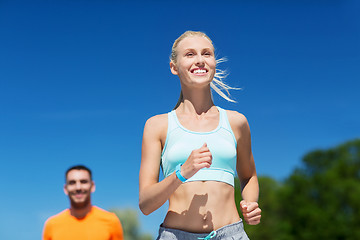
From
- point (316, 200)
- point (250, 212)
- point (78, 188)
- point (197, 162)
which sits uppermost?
point (316, 200)

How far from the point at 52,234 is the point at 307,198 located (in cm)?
3665

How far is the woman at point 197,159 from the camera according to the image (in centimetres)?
382

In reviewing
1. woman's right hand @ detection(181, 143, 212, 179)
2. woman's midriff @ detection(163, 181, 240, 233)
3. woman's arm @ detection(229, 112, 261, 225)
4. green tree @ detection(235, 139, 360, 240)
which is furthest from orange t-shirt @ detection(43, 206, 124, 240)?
green tree @ detection(235, 139, 360, 240)

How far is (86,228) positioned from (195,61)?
13.6 ft

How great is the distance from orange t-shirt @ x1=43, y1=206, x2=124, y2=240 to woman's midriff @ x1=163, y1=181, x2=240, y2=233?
3.60 metres

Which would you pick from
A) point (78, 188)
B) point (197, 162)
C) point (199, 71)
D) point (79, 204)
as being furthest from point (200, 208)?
Result: point (79, 204)

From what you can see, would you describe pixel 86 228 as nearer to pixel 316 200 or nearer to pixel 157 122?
pixel 157 122

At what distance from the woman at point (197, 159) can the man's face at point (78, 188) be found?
346 centimetres

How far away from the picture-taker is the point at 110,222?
289 inches

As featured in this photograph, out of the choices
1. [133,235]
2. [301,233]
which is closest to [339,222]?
[301,233]

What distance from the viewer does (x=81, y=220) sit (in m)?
7.41

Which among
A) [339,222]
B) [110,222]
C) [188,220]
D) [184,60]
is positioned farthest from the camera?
[339,222]

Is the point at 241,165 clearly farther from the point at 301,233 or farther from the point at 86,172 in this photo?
the point at 301,233

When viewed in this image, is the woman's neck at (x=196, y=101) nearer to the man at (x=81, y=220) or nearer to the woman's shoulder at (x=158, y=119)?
the woman's shoulder at (x=158, y=119)
